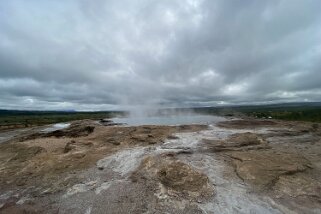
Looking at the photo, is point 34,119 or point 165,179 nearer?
point 165,179

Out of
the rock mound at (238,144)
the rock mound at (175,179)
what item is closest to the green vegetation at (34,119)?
the rock mound at (238,144)

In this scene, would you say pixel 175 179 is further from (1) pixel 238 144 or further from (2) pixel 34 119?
(2) pixel 34 119

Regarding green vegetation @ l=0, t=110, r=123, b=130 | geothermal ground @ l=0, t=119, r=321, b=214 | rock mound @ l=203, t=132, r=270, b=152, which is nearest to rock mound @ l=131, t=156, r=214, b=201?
geothermal ground @ l=0, t=119, r=321, b=214

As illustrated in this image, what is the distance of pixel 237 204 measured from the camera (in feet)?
34.5

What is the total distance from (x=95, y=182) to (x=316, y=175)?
11.7m

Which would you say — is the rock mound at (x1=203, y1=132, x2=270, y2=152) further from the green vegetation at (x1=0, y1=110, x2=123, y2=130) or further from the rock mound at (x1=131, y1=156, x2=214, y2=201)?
the green vegetation at (x1=0, y1=110, x2=123, y2=130)

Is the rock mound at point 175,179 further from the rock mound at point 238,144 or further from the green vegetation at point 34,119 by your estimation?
the green vegetation at point 34,119

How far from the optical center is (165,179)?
41.8 feet

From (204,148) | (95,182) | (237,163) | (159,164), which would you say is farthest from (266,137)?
(95,182)

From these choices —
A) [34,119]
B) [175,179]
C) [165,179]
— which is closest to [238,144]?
[175,179]

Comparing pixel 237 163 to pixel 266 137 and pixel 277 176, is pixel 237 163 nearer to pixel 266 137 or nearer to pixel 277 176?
pixel 277 176

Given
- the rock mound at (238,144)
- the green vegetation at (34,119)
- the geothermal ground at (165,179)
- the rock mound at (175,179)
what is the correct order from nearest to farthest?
the geothermal ground at (165,179)
the rock mound at (175,179)
the rock mound at (238,144)
the green vegetation at (34,119)

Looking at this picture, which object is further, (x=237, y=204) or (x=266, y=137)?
(x=266, y=137)

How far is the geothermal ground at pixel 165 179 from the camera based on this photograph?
1062cm
